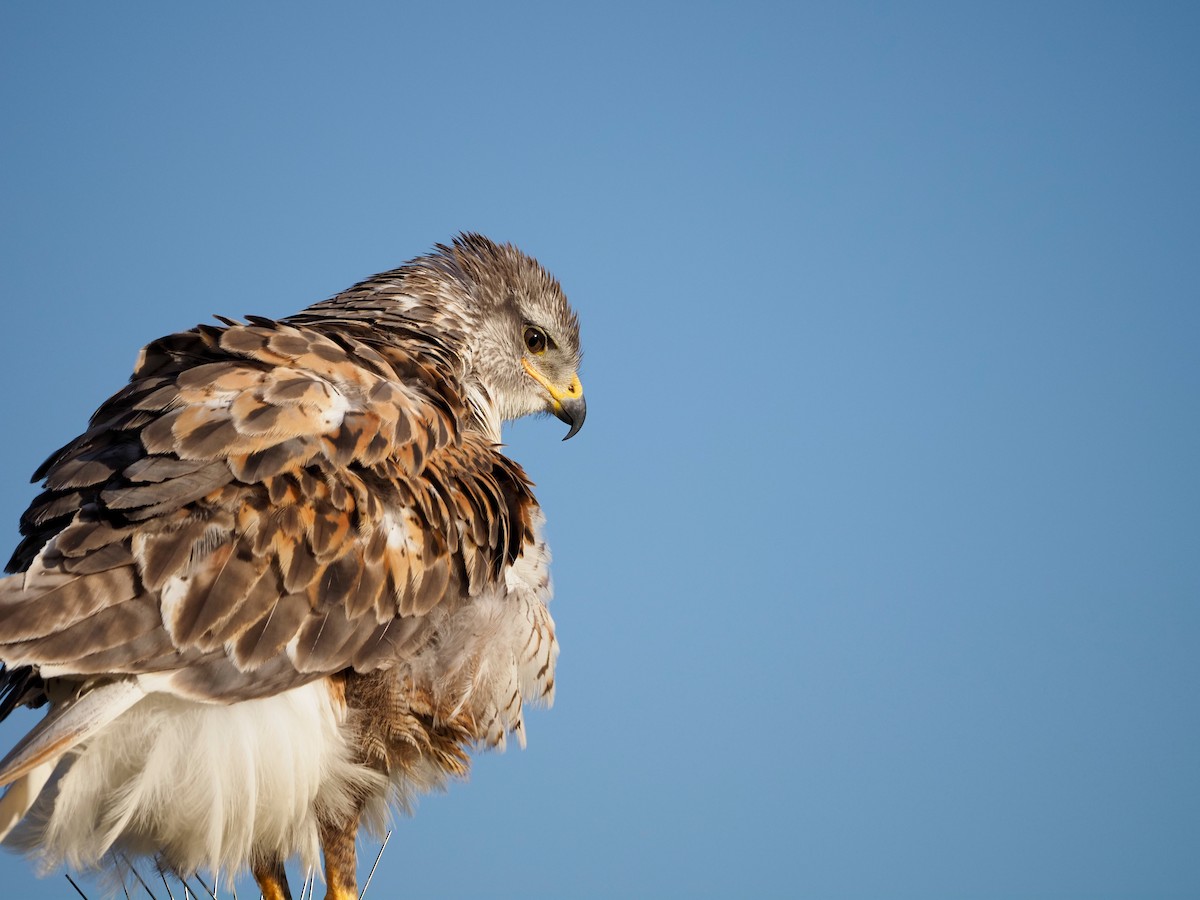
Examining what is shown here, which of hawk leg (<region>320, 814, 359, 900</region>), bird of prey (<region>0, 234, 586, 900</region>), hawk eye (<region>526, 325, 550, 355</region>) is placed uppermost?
hawk eye (<region>526, 325, 550, 355</region>)

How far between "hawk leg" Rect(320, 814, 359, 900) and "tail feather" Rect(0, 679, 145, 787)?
3.48ft

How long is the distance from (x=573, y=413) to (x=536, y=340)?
0.47m

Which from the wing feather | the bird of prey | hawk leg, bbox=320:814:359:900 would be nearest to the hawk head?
the bird of prey

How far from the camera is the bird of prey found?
3393 millimetres

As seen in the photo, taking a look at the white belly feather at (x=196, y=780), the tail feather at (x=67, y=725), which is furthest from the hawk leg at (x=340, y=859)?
the tail feather at (x=67, y=725)

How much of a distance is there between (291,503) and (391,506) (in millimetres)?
365

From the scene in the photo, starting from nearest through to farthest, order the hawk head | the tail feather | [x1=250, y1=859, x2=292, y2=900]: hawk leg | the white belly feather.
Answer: the tail feather
the white belly feather
[x1=250, y1=859, x2=292, y2=900]: hawk leg
the hawk head

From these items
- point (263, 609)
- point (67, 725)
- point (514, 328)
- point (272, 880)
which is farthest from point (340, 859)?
point (514, 328)

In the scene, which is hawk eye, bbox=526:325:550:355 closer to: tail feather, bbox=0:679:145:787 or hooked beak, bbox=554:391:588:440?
hooked beak, bbox=554:391:588:440

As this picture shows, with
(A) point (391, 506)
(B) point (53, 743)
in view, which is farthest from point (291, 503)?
(B) point (53, 743)

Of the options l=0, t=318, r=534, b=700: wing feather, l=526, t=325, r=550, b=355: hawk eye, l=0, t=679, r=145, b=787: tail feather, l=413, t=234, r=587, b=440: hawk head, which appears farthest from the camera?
l=526, t=325, r=550, b=355: hawk eye

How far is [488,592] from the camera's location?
4211 millimetres

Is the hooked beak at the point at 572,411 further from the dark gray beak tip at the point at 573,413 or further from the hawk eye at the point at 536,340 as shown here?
the hawk eye at the point at 536,340

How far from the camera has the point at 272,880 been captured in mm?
4562
